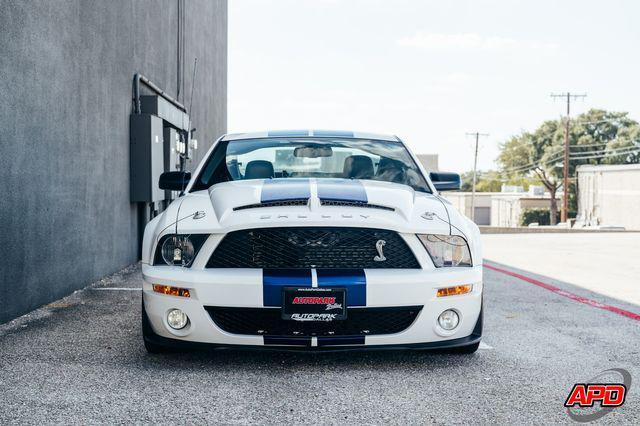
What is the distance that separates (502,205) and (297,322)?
7668 centimetres

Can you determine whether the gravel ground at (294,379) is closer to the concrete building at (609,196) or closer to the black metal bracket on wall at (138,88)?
the black metal bracket on wall at (138,88)

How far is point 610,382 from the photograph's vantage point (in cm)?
382

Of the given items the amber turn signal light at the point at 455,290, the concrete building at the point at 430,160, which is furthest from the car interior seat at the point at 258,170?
the concrete building at the point at 430,160

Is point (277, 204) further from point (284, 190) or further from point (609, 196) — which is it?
point (609, 196)

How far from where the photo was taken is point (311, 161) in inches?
210

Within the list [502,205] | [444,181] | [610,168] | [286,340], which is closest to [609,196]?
[610,168]

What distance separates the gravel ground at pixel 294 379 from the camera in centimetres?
321

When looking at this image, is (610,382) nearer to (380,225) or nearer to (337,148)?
(380,225)

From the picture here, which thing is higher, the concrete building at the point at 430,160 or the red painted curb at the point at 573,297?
the concrete building at the point at 430,160

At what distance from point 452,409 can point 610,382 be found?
1070 millimetres

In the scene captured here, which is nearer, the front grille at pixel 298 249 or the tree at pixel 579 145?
the front grille at pixel 298 249

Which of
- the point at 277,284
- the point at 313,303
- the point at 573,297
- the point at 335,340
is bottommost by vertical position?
the point at 573,297

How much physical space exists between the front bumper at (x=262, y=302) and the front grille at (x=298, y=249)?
0.26 feet

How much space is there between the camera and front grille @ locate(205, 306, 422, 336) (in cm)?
375
